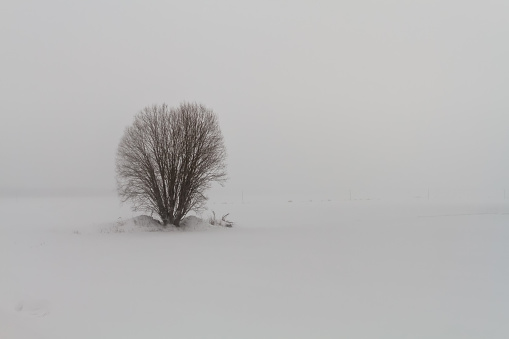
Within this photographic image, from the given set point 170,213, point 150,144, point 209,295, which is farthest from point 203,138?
point 209,295

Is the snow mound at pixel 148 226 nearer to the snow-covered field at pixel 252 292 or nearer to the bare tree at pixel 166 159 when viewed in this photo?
the bare tree at pixel 166 159


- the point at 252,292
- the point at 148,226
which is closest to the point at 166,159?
the point at 148,226

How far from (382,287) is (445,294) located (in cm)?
138

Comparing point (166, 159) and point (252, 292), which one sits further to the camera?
point (166, 159)

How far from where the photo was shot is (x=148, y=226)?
24.4 m

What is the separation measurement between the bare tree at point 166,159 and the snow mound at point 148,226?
708 millimetres

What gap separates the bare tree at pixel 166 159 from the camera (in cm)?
2522

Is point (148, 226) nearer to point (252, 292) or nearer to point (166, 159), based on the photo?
point (166, 159)

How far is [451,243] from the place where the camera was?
54.3 feet

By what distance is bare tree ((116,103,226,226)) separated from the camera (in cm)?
2522

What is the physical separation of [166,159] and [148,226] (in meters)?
4.86

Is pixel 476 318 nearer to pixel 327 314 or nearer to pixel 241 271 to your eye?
pixel 327 314

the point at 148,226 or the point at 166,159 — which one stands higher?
the point at 166,159

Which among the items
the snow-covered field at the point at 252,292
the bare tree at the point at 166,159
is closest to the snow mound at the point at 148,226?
the bare tree at the point at 166,159
